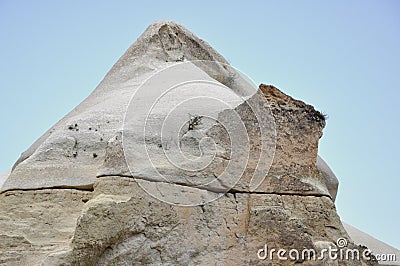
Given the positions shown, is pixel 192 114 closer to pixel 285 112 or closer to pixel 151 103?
pixel 151 103

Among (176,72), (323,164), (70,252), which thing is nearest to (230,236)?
(70,252)

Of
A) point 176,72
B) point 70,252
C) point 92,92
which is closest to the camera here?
point 70,252

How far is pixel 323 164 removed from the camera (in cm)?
1079

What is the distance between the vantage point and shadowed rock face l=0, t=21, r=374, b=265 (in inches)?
261

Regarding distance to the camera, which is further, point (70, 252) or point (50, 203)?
point (50, 203)

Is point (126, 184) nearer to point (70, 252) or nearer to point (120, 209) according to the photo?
point (120, 209)

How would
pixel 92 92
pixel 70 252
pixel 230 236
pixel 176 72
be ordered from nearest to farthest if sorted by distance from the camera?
pixel 70 252
pixel 230 236
pixel 176 72
pixel 92 92

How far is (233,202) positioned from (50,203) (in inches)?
85.4

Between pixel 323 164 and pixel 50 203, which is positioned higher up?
pixel 323 164

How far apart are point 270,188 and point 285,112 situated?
3.51 feet

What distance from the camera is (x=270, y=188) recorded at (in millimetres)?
7484

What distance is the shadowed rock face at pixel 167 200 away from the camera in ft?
21.8

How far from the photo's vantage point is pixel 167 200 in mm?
6820

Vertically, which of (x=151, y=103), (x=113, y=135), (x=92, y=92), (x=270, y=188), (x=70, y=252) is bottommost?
(x=70, y=252)
